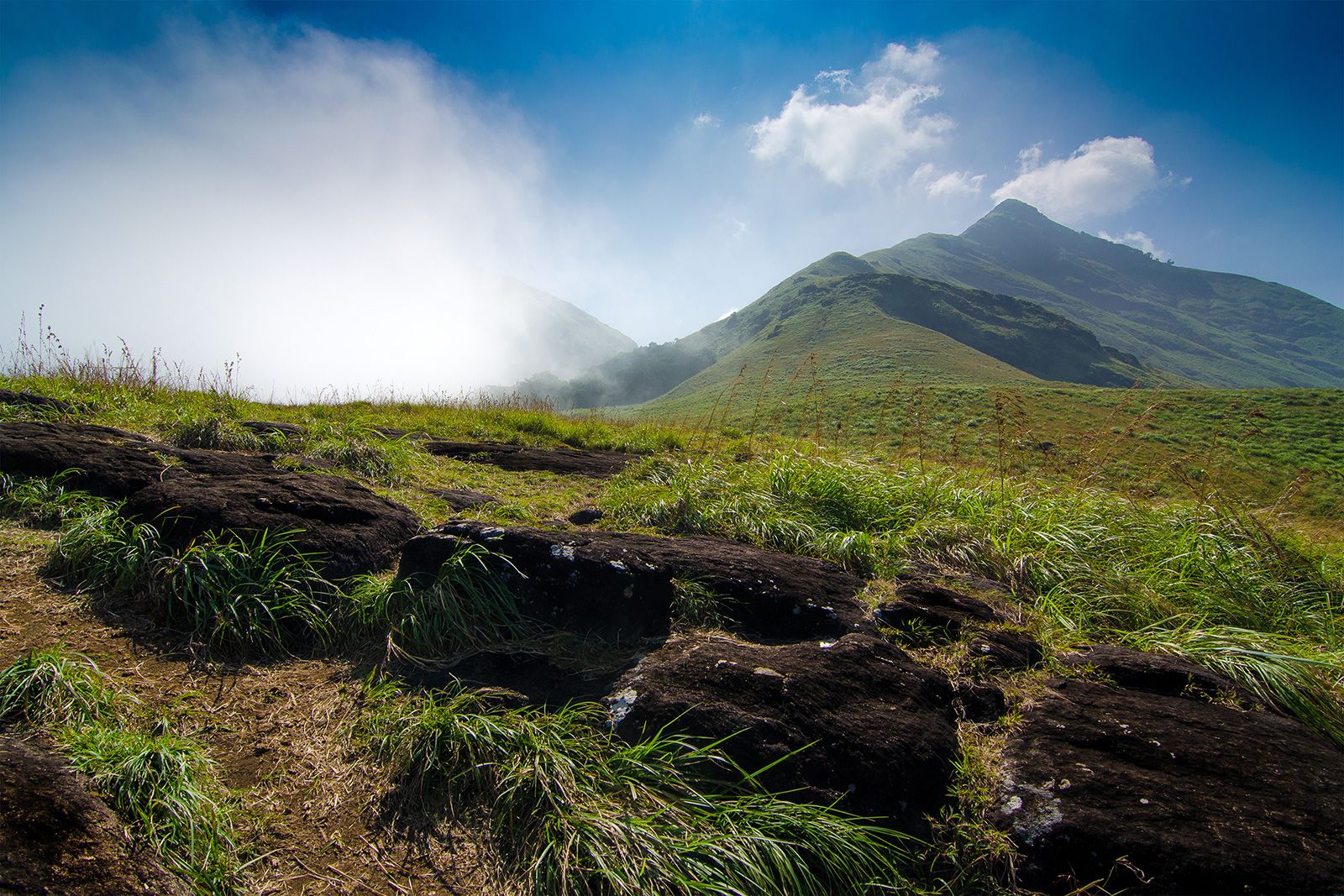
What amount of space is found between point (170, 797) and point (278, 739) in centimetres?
58

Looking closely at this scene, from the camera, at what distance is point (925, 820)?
220 centimetres

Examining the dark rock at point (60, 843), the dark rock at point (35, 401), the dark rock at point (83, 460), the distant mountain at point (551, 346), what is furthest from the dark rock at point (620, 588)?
the distant mountain at point (551, 346)

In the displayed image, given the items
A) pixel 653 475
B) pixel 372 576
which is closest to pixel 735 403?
pixel 653 475

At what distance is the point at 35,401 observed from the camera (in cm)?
613

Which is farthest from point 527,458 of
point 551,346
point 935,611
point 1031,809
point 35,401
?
point 551,346

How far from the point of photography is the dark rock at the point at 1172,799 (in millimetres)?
1848

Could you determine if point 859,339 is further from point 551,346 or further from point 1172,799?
point 551,346

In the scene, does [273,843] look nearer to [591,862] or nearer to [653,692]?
[591,862]

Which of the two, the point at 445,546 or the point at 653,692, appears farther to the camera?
the point at 445,546

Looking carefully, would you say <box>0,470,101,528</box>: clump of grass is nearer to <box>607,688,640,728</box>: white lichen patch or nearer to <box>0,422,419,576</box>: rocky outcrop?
<box>0,422,419,576</box>: rocky outcrop

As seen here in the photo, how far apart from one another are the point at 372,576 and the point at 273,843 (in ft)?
5.36

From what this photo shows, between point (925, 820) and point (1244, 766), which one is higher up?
point (1244, 766)

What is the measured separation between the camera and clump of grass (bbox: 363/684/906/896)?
184 cm

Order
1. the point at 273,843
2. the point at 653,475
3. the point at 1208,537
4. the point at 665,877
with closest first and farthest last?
the point at 665,877 → the point at 273,843 → the point at 1208,537 → the point at 653,475
